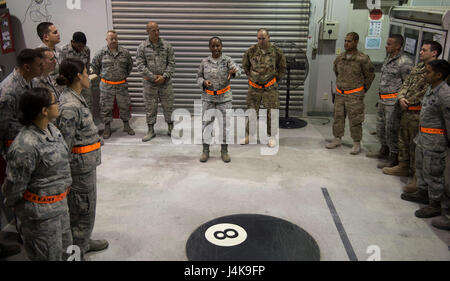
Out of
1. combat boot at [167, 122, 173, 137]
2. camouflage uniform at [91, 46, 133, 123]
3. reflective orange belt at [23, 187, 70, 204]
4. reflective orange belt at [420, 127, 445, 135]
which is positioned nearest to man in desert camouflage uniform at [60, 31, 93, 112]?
camouflage uniform at [91, 46, 133, 123]

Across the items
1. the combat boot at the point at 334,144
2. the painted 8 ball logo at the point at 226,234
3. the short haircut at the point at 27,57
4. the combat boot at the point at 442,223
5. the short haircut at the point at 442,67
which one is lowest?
the painted 8 ball logo at the point at 226,234

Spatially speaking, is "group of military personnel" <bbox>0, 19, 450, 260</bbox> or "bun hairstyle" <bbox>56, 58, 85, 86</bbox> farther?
"group of military personnel" <bbox>0, 19, 450, 260</bbox>

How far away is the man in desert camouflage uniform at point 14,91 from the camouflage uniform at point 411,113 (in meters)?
4.20

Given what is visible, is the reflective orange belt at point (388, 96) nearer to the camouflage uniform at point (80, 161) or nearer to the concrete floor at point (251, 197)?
the concrete floor at point (251, 197)

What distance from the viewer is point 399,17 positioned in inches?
250

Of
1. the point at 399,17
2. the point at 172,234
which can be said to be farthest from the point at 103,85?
the point at 399,17

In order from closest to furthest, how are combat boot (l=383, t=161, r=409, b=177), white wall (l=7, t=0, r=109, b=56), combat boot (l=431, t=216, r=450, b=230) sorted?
combat boot (l=431, t=216, r=450, b=230) → combat boot (l=383, t=161, r=409, b=177) → white wall (l=7, t=0, r=109, b=56)

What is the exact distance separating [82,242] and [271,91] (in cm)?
389

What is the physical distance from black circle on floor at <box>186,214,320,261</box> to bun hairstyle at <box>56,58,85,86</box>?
1847 millimetres

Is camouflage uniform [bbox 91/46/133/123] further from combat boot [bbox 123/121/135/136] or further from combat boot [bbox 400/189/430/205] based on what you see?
combat boot [bbox 400/189/430/205]

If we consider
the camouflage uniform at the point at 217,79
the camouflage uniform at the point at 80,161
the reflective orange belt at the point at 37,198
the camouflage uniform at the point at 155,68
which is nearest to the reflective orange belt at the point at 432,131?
the camouflage uniform at the point at 217,79

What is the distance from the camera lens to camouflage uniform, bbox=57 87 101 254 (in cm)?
316

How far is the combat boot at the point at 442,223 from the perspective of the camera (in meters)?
4.09

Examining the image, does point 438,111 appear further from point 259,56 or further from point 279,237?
point 259,56
